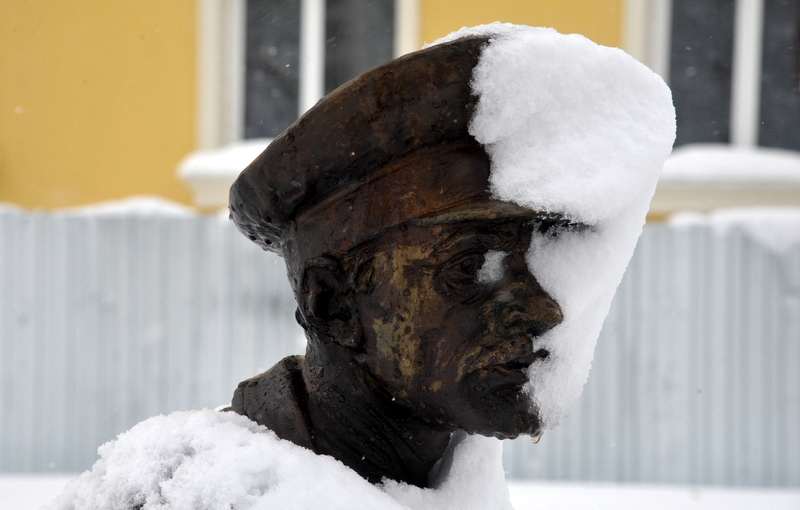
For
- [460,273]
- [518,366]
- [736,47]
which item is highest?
[736,47]

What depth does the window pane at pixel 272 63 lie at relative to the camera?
4.88 metres

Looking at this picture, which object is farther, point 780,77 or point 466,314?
point 780,77

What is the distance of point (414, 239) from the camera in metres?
1.19

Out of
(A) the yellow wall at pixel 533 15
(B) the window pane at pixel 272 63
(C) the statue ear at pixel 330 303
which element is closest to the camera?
(C) the statue ear at pixel 330 303

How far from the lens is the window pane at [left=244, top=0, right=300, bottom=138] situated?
4883mm

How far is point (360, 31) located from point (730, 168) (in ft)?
7.70

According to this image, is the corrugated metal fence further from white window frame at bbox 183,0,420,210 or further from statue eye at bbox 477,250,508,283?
statue eye at bbox 477,250,508,283

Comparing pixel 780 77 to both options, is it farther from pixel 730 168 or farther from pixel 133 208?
pixel 133 208

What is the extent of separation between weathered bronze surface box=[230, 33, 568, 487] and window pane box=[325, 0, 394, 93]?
3580 mm

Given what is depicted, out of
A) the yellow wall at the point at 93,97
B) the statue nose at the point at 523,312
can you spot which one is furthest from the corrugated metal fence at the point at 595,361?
the statue nose at the point at 523,312

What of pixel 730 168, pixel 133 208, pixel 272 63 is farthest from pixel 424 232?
pixel 272 63

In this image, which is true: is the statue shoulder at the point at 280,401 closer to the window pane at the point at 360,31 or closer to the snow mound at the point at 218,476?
the snow mound at the point at 218,476

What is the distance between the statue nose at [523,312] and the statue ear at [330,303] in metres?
0.24

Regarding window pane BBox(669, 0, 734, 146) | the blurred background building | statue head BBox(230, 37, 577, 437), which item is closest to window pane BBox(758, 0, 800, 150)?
window pane BBox(669, 0, 734, 146)
